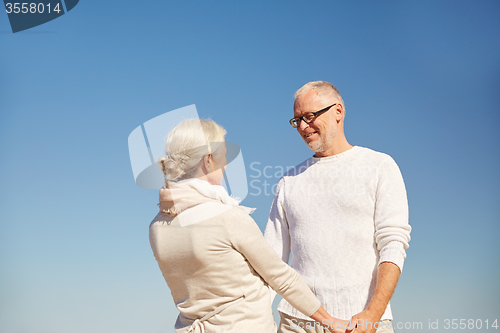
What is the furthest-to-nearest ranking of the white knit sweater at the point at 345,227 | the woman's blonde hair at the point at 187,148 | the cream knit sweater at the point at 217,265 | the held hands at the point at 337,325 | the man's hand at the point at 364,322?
the white knit sweater at the point at 345,227 → the held hands at the point at 337,325 → the man's hand at the point at 364,322 → the woman's blonde hair at the point at 187,148 → the cream knit sweater at the point at 217,265

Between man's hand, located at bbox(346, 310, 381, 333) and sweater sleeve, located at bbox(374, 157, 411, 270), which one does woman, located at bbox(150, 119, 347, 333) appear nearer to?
man's hand, located at bbox(346, 310, 381, 333)

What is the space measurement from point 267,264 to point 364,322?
706mm

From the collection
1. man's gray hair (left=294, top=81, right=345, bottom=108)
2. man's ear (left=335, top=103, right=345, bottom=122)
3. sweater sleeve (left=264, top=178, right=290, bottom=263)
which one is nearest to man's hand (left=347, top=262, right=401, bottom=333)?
sweater sleeve (left=264, top=178, right=290, bottom=263)

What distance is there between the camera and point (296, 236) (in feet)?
9.66

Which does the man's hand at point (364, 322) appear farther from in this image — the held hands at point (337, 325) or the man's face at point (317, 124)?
the man's face at point (317, 124)

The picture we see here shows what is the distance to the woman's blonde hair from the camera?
7.47ft

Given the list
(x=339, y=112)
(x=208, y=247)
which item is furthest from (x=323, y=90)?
(x=208, y=247)

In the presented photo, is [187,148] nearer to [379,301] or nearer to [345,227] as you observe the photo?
[345,227]

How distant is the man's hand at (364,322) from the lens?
2.39 m

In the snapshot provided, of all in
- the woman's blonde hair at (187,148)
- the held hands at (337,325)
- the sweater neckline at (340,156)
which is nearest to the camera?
the woman's blonde hair at (187,148)

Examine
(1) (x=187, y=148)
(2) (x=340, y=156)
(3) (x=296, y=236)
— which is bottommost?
(3) (x=296, y=236)

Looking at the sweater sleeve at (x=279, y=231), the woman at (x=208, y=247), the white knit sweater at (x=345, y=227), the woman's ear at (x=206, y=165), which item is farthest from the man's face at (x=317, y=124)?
the woman's ear at (x=206, y=165)

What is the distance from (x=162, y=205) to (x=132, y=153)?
0.54 meters

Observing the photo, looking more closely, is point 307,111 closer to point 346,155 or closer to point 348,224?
point 346,155
